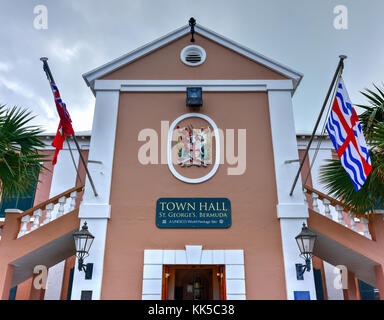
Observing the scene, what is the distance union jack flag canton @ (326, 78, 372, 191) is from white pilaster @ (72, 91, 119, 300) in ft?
16.8

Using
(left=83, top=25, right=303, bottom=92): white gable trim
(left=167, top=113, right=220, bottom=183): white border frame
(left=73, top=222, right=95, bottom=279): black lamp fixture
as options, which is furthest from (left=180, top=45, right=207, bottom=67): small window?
(left=73, top=222, right=95, bottom=279): black lamp fixture

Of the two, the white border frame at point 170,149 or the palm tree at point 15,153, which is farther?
the white border frame at point 170,149

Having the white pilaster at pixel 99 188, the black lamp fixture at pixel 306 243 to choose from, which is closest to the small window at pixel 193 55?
the white pilaster at pixel 99 188

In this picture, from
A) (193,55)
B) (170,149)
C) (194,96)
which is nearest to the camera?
(170,149)

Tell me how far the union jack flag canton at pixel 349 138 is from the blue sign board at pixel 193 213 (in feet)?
9.90

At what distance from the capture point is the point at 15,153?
7.12 m

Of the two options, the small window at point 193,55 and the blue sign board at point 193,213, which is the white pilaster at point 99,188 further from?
the small window at point 193,55

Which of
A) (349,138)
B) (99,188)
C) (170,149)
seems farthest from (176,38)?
(349,138)

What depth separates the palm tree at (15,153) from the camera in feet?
22.8

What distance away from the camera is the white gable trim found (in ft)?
30.5

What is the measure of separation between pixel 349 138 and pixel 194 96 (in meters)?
4.30

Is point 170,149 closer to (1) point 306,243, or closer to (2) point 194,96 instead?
(2) point 194,96
